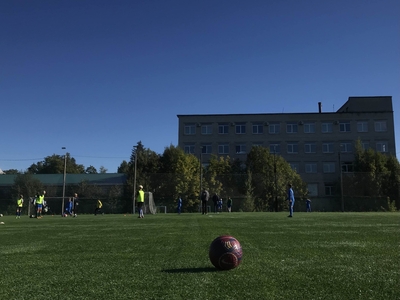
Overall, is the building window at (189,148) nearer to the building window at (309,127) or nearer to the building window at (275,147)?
the building window at (275,147)

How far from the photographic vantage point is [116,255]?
7.31 m

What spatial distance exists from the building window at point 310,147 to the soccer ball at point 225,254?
6788 centimetres

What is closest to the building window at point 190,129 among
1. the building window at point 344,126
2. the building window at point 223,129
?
the building window at point 223,129

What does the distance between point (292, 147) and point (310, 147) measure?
3.37 meters

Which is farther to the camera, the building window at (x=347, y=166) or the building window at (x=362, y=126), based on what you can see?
the building window at (x=362, y=126)

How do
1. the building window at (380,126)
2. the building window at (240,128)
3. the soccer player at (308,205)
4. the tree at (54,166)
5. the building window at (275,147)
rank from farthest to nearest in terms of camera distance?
the tree at (54,166) → the building window at (240,128) → the building window at (275,147) → the building window at (380,126) → the soccer player at (308,205)

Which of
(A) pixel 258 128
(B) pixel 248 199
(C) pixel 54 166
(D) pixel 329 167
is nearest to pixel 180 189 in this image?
(B) pixel 248 199

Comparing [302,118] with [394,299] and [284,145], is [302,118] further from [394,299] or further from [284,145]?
[394,299]

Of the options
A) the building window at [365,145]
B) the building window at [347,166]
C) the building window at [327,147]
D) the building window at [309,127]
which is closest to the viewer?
the building window at [347,166]

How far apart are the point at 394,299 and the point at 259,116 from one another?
226ft

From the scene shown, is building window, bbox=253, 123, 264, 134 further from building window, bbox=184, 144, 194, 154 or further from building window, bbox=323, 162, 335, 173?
building window, bbox=323, 162, 335, 173

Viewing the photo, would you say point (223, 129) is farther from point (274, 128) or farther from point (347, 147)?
point (347, 147)

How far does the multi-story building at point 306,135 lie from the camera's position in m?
69.7

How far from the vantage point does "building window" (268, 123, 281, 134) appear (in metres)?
71.2
